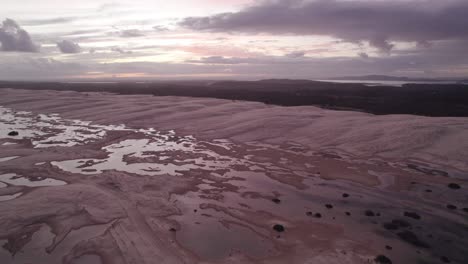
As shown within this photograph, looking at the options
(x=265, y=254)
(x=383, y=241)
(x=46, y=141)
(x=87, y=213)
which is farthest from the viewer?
(x=46, y=141)

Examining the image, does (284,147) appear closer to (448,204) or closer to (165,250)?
(448,204)

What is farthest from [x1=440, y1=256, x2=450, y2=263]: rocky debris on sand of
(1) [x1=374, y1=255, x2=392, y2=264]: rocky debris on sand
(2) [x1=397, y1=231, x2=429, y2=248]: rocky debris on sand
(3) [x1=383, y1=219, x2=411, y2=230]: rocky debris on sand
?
(3) [x1=383, y1=219, x2=411, y2=230]: rocky debris on sand

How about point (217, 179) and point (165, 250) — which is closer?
point (165, 250)

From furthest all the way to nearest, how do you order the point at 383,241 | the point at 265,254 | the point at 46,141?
the point at 46,141, the point at 383,241, the point at 265,254

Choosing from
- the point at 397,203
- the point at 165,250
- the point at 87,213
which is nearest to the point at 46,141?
the point at 87,213

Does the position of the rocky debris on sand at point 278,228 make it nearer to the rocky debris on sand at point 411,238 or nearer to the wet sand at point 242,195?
the wet sand at point 242,195

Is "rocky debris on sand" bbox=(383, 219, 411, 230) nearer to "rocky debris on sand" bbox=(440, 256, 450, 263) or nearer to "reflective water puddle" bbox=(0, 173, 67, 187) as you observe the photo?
"rocky debris on sand" bbox=(440, 256, 450, 263)

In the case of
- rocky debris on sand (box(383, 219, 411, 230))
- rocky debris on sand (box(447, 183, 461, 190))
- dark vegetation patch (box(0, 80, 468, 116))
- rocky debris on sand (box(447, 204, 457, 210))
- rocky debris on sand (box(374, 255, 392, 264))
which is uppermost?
dark vegetation patch (box(0, 80, 468, 116))
